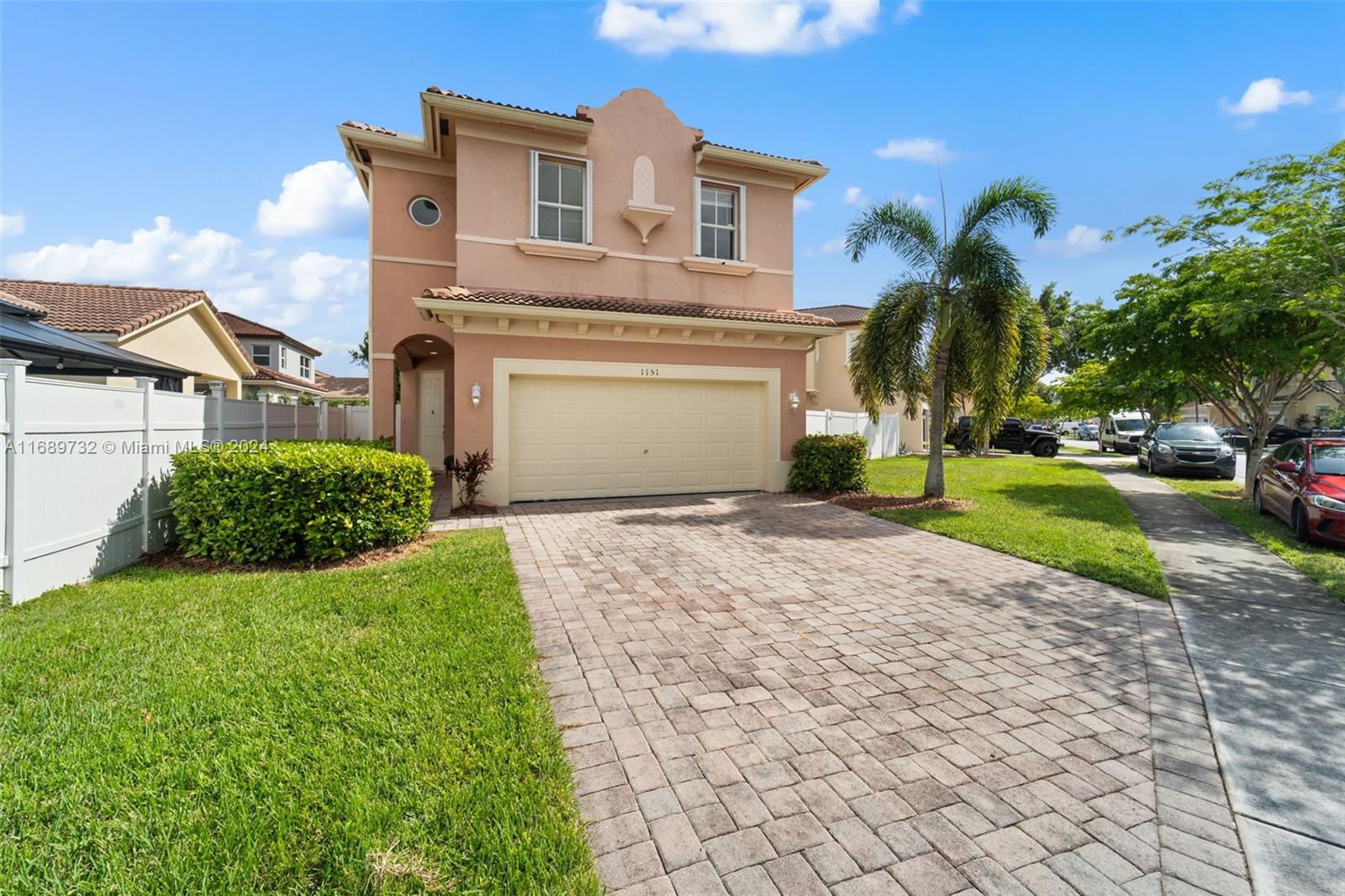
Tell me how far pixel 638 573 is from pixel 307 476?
3981 mm

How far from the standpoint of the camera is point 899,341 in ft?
39.4

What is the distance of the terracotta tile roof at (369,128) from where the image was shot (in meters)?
12.2

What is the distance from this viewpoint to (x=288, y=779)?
108 inches

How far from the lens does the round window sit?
13172 mm

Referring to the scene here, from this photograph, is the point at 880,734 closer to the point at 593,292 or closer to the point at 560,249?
the point at 593,292

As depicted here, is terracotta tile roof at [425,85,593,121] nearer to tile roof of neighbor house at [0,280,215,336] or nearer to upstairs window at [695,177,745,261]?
upstairs window at [695,177,745,261]

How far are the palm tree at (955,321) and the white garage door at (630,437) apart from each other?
292cm

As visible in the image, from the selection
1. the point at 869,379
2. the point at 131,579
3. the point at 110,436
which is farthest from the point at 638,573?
the point at 869,379

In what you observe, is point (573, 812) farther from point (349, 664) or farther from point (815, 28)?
point (815, 28)

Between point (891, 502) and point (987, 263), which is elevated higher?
point (987, 263)

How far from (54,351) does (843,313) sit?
1091 inches

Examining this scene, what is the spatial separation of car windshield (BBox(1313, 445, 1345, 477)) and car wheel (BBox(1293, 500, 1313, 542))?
62 cm

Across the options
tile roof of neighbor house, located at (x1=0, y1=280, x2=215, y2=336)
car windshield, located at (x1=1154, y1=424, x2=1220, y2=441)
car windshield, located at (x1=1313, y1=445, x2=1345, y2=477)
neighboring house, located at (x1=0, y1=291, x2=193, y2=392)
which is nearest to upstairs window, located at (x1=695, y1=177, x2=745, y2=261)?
neighboring house, located at (x1=0, y1=291, x2=193, y2=392)

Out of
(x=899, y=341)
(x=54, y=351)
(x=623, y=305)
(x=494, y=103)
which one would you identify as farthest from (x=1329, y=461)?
(x=54, y=351)
